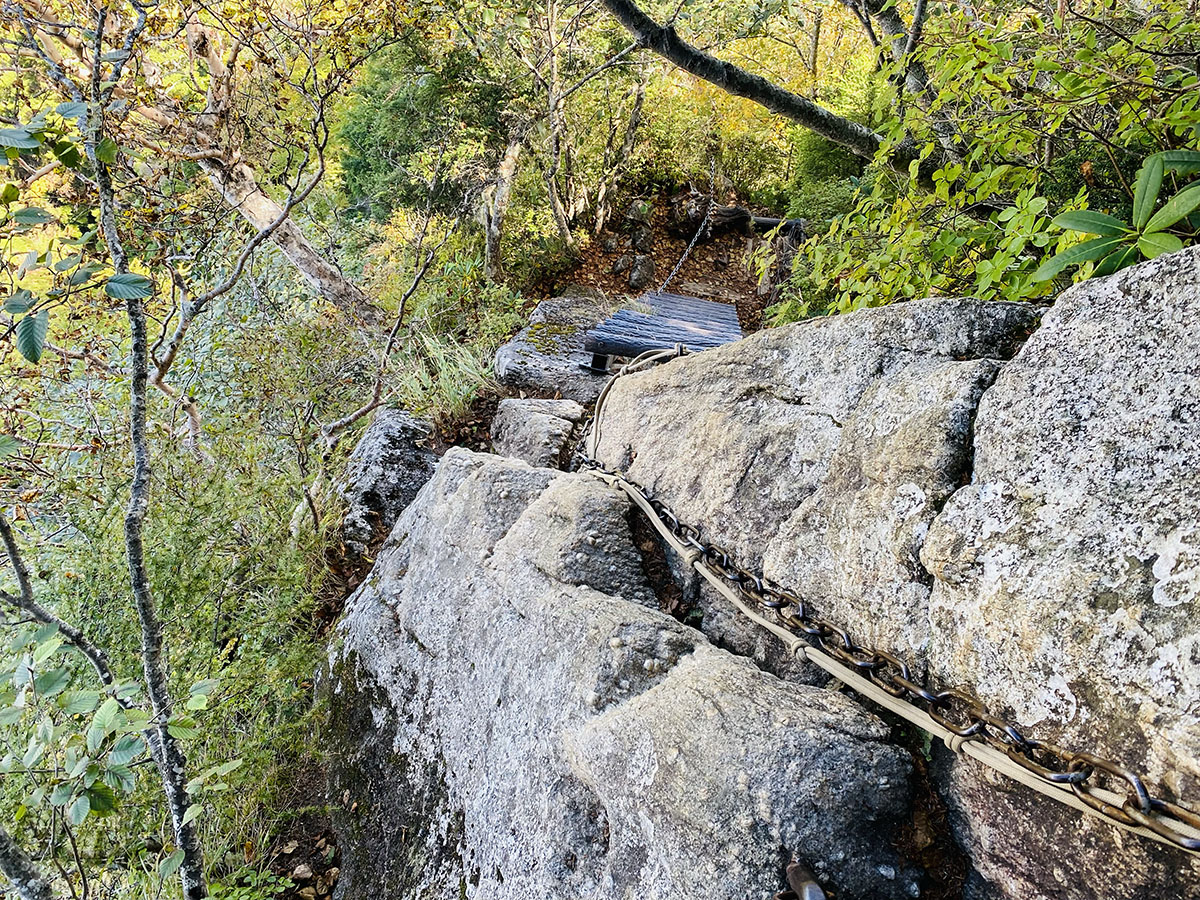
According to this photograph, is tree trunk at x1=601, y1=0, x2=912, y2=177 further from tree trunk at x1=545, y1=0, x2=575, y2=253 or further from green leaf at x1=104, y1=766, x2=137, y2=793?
tree trunk at x1=545, y1=0, x2=575, y2=253

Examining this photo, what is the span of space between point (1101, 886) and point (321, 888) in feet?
10.9

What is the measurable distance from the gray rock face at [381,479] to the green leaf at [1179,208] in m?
4.46

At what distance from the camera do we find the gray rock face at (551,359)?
5.62 metres

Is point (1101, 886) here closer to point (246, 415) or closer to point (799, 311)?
point (799, 311)

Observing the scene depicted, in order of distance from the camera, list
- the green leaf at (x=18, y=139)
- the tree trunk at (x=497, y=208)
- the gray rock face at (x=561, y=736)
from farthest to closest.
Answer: the tree trunk at (x=497, y=208) → the gray rock face at (x=561, y=736) → the green leaf at (x=18, y=139)

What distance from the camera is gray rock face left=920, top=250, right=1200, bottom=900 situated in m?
1.07

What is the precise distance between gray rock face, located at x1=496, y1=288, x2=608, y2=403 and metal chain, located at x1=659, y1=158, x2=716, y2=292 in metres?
2.69

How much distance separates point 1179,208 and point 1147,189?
0.43 feet

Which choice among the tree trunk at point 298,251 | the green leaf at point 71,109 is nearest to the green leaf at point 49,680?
the green leaf at point 71,109

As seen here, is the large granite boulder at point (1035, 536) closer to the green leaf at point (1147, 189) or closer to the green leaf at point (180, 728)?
the green leaf at point (1147, 189)

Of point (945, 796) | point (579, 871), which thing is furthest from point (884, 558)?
point (579, 871)

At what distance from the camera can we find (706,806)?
5.01ft

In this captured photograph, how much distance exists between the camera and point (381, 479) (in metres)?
4.87

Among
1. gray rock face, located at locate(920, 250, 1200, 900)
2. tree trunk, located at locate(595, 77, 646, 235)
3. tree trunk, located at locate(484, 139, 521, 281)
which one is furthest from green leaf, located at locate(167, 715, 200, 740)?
tree trunk, located at locate(595, 77, 646, 235)
